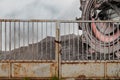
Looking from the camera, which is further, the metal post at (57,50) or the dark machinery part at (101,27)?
the dark machinery part at (101,27)

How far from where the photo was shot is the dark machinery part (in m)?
11.6

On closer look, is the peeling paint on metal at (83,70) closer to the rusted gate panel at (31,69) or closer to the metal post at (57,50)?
the metal post at (57,50)

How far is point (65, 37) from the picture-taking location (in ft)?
→ 37.1

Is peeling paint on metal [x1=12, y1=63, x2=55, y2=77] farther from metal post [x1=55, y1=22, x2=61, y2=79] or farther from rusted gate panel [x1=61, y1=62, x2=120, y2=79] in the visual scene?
rusted gate panel [x1=61, y1=62, x2=120, y2=79]

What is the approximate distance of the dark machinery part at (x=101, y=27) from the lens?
37.9 feet

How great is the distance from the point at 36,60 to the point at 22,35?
792 millimetres

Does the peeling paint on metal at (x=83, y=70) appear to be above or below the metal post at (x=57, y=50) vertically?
below

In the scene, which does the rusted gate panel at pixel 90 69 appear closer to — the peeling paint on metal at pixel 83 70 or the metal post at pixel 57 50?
the peeling paint on metal at pixel 83 70

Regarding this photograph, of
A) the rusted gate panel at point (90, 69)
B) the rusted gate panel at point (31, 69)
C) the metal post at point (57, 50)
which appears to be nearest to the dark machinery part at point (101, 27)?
the rusted gate panel at point (90, 69)

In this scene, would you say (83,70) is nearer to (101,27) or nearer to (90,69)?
(90,69)

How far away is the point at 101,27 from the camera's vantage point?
1271cm

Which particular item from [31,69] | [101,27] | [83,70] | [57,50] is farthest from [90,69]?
[101,27]

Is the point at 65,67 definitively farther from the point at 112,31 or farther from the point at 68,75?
the point at 112,31

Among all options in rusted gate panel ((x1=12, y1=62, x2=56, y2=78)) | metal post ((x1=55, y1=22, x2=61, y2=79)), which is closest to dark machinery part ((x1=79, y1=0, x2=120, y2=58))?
metal post ((x1=55, y1=22, x2=61, y2=79))
